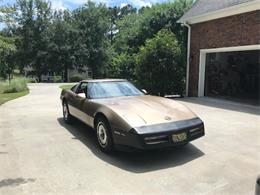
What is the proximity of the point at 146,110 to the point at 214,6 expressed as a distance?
961 cm

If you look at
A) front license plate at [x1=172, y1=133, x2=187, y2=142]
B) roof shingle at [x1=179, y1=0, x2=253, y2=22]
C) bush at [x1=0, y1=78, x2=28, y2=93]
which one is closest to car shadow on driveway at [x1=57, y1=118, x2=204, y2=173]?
front license plate at [x1=172, y1=133, x2=187, y2=142]

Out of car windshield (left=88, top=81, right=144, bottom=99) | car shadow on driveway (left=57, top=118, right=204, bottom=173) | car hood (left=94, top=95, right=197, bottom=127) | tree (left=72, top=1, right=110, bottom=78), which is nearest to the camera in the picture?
car shadow on driveway (left=57, top=118, right=204, bottom=173)

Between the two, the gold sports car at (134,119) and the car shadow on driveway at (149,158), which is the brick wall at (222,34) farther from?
the car shadow on driveway at (149,158)

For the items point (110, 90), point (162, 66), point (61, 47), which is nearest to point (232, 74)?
point (162, 66)

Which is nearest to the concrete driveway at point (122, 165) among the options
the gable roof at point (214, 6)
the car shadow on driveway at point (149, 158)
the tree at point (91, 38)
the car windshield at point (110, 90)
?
the car shadow on driveway at point (149, 158)

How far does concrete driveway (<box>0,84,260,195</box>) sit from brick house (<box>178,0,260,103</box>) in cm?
534

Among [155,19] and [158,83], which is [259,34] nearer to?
[158,83]

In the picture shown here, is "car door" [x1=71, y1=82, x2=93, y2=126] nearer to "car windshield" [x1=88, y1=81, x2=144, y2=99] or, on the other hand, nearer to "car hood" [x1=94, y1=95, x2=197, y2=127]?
"car windshield" [x1=88, y1=81, x2=144, y2=99]

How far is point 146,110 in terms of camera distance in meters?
5.37

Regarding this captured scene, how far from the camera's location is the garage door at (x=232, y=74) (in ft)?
48.6

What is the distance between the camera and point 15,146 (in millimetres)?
6086

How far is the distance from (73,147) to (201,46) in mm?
9717

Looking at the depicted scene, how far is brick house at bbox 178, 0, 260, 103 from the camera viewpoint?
11383 millimetres

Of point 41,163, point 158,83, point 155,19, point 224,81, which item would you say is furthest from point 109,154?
point 155,19
